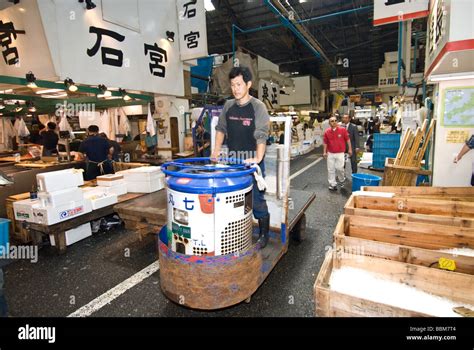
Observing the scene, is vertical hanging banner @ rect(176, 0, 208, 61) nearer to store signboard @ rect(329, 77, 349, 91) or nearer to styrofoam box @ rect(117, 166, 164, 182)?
styrofoam box @ rect(117, 166, 164, 182)

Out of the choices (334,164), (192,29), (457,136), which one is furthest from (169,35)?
(457,136)

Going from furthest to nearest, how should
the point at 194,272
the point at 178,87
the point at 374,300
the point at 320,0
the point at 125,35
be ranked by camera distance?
1. the point at 320,0
2. the point at 178,87
3. the point at 125,35
4. the point at 194,272
5. the point at 374,300

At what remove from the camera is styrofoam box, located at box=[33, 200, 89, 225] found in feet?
13.8

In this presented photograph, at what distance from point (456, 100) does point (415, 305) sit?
491 cm

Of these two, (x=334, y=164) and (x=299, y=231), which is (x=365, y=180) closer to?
(x=334, y=164)

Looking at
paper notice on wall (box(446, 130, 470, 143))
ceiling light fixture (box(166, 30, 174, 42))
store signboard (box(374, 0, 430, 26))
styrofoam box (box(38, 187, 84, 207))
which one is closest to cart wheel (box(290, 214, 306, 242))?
paper notice on wall (box(446, 130, 470, 143))

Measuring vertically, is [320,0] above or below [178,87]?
above

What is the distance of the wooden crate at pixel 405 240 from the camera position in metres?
2.38

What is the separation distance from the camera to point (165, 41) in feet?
30.0

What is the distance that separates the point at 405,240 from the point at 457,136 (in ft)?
12.0

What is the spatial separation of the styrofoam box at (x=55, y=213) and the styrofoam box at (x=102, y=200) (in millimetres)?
333

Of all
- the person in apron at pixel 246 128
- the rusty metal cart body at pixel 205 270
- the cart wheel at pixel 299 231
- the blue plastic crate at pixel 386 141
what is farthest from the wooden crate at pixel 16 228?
the blue plastic crate at pixel 386 141
